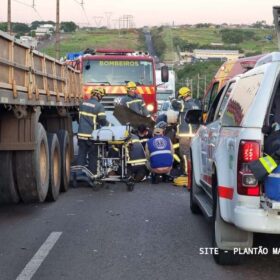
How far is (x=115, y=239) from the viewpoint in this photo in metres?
7.05

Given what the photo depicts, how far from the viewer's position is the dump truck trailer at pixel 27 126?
24.2 ft

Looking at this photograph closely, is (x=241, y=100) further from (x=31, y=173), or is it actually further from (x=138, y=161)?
(x=138, y=161)

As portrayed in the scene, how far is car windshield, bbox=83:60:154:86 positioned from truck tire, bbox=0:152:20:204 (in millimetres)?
8824

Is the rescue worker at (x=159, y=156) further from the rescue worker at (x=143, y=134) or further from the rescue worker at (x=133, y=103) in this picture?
the rescue worker at (x=133, y=103)

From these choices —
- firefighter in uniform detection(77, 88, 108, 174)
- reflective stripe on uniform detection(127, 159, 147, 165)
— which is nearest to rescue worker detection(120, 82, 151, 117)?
firefighter in uniform detection(77, 88, 108, 174)

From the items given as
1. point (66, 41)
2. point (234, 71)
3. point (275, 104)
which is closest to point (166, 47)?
point (66, 41)

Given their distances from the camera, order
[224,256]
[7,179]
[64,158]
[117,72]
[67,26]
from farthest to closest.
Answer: [67,26]
[117,72]
[64,158]
[7,179]
[224,256]

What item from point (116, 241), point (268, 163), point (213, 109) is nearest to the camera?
point (268, 163)

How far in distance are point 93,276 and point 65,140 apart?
5855 mm

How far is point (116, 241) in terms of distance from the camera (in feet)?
→ 22.8

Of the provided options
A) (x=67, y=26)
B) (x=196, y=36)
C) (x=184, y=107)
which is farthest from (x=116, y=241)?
(x=196, y=36)

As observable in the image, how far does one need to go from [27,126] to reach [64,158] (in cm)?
244

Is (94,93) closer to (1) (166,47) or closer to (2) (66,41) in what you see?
(2) (66,41)

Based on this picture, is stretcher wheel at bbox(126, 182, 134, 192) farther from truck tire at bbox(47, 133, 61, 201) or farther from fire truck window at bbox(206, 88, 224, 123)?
fire truck window at bbox(206, 88, 224, 123)
